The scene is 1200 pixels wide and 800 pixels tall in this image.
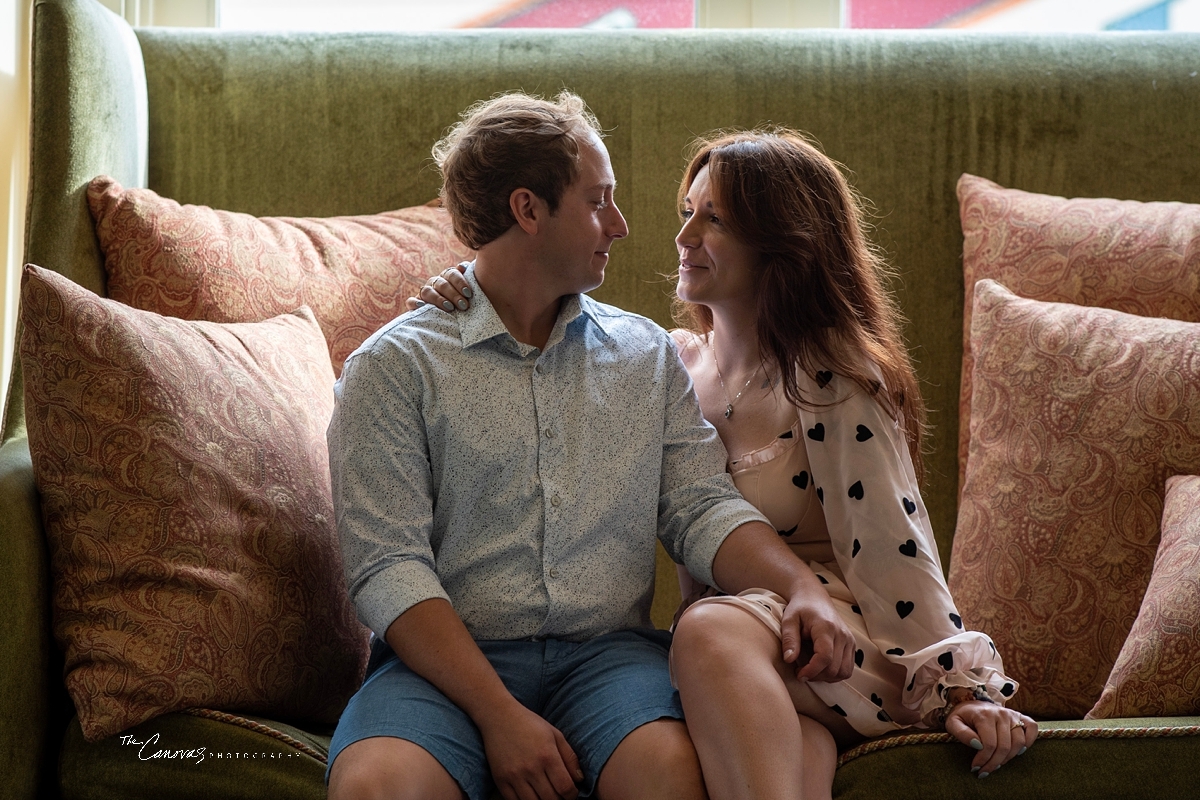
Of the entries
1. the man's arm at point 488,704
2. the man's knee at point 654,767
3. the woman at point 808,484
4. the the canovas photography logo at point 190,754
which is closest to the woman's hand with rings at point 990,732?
the woman at point 808,484

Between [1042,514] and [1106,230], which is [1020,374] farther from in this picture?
→ [1106,230]

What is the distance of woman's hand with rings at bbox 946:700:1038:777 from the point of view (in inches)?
49.3

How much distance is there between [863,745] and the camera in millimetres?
1304

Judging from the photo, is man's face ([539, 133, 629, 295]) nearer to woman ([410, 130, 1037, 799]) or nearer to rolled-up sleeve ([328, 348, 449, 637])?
woman ([410, 130, 1037, 799])

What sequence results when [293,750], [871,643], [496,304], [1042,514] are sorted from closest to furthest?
[293,750] → [871,643] → [496,304] → [1042,514]

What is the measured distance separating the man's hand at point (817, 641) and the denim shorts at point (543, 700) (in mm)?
142

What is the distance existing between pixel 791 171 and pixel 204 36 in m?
1.16

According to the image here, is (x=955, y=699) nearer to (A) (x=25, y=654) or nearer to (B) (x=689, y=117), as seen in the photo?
(A) (x=25, y=654)

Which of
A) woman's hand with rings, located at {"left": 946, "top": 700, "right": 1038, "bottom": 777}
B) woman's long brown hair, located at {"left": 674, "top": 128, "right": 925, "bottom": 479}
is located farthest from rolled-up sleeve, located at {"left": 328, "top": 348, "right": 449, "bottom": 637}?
woman's hand with rings, located at {"left": 946, "top": 700, "right": 1038, "bottom": 777}

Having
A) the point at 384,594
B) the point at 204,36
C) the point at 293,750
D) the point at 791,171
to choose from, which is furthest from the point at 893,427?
the point at 204,36

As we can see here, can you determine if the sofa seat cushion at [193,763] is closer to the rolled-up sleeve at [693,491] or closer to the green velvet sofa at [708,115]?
the rolled-up sleeve at [693,491]

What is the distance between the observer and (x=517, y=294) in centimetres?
151

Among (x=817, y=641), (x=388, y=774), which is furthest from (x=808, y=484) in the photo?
(x=388, y=774)

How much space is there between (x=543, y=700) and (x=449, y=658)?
0.52ft
